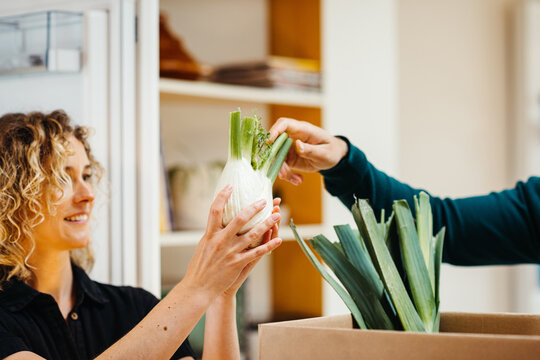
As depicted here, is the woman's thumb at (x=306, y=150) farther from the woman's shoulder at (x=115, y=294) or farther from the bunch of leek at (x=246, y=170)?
the woman's shoulder at (x=115, y=294)

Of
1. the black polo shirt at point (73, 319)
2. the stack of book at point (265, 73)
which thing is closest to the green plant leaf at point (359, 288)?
the black polo shirt at point (73, 319)

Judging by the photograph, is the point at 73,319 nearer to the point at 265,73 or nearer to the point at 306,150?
the point at 306,150

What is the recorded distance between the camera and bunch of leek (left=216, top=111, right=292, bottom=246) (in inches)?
33.5

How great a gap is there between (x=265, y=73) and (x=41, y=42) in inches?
31.3

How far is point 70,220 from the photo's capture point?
122cm

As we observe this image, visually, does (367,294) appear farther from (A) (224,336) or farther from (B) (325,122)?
(B) (325,122)

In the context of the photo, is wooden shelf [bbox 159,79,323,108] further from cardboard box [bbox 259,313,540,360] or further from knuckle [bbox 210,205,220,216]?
cardboard box [bbox 259,313,540,360]

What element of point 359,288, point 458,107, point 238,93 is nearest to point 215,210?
point 359,288

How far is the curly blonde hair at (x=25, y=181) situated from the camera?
3.85ft

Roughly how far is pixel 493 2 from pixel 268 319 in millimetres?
1817

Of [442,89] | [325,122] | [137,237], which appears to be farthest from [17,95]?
[442,89]

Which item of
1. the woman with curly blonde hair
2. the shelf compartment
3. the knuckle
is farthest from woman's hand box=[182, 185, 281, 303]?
the shelf compartment

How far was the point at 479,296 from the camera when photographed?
2.84m

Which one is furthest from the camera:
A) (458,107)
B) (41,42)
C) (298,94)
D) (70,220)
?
(458,107)
